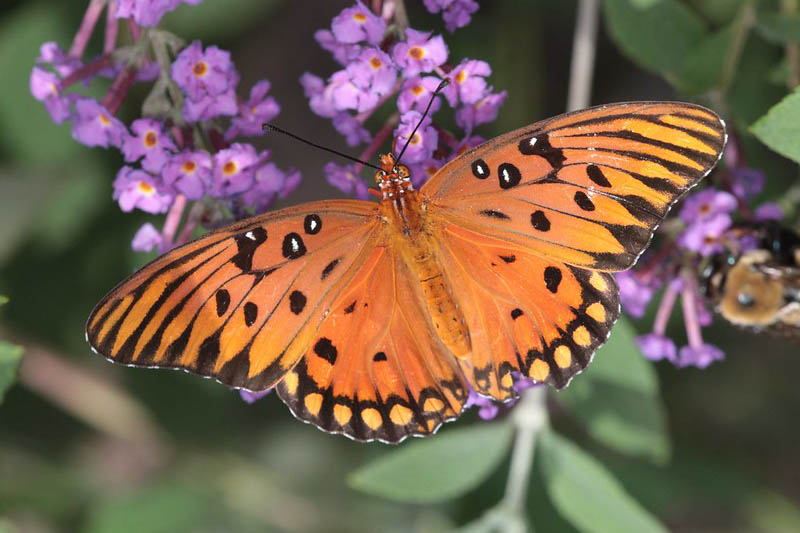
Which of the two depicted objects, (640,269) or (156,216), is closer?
(640,269)

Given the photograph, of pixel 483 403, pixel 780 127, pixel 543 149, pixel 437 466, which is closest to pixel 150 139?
pixel 543 149

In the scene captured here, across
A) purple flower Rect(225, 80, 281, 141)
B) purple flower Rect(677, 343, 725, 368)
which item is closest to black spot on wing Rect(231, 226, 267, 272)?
purple flower Rect(225, 80, 281, 141)

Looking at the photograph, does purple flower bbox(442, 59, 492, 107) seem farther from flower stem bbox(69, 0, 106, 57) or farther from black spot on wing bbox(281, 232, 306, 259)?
flower stem bbox(69, 0, 106, 57)

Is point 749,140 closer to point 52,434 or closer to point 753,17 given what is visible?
point 753,17

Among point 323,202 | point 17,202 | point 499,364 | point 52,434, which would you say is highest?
point 323,202

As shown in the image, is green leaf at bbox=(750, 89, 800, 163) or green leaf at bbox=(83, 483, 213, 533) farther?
green leaf at bbox=(83, 483, 213, 533)

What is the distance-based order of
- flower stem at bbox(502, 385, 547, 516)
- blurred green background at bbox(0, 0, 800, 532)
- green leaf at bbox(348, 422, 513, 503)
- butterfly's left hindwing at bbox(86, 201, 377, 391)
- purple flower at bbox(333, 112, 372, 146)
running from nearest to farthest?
butterfly's left hindwing at bbox(86, 201, 377, 391), purple flower at bbox(333, 112, 372, 146), green leaf at bbox(348, 422, 513, 503), flower stem at bbox(502, 385, 547, 516), blurred green background at bbox(0, 0, 800, 532)

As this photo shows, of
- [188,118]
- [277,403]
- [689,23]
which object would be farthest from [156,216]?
[689,23]

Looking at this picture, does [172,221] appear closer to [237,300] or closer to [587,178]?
[237,300]
